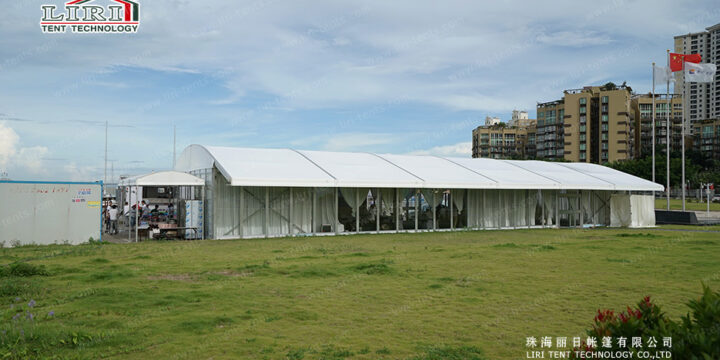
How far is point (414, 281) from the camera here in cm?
991

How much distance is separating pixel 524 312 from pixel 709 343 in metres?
4.69

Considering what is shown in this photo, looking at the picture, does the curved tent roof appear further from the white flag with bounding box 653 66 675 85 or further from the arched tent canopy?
the white flag with bounding box 653 66 675 85

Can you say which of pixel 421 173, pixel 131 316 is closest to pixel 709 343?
pixel 131 316

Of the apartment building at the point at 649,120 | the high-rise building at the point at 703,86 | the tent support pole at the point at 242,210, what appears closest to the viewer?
the tent support pole at the point at 242,210

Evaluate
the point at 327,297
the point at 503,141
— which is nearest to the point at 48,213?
the point at 327,297

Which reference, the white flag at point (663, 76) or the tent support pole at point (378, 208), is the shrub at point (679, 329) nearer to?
the tent support pole at point (378, 208)

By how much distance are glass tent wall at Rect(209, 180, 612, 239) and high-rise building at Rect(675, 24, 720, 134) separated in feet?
387

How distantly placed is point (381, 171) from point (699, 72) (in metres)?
24.5

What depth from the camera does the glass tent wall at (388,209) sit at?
19.7 m

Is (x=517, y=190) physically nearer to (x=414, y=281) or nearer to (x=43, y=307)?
(x=414, y=281)

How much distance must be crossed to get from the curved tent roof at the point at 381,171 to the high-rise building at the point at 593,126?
62001 mm

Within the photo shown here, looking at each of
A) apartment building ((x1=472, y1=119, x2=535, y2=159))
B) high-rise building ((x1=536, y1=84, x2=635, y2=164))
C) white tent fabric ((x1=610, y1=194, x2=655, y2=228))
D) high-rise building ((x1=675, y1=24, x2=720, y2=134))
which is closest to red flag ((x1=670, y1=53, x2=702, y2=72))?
white tent fabric ((x1=610, y1=194, x2=655, y2=228))

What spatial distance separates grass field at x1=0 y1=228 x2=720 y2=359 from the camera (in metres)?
5.75

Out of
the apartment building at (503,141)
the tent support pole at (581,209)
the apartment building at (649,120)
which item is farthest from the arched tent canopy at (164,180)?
the apartment building at (503,141)
